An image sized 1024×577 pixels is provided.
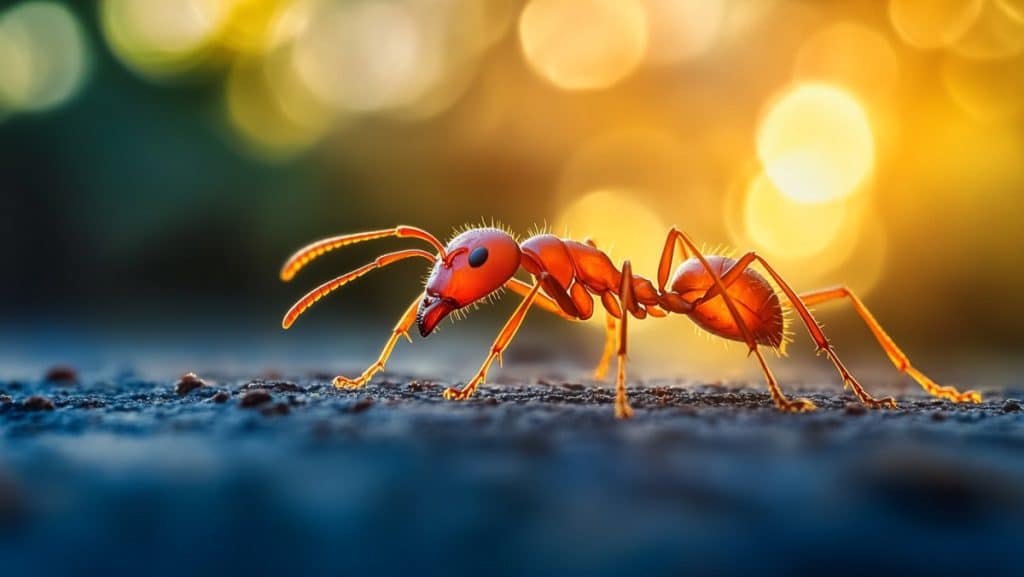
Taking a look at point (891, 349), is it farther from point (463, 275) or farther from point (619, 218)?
point (619, 218)

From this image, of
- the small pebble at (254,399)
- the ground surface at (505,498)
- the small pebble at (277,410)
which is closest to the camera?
the ground surface at (505,498)

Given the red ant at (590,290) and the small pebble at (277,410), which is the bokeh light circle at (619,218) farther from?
the small pebble at (277,410)

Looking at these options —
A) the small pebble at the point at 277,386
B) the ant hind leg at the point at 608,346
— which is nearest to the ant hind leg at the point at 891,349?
the ant hind leg at the point at 608,346

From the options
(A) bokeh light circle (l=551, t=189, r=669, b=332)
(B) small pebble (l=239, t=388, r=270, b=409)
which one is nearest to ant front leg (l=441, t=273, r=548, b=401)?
(B) small pebble (l=239, t=388, r=270, b=409)

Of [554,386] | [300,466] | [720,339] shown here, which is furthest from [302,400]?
[720,339]

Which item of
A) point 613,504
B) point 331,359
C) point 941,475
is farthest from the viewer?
point 331,359

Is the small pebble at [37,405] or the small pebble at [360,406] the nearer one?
the small pebble at [360,406]

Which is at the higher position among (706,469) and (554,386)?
(554,386)

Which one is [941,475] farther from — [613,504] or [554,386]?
[554,386]

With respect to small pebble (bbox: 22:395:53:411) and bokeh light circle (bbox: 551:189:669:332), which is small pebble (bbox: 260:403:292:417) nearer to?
small pebble (bbox: 22:395:53:411)
